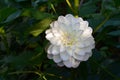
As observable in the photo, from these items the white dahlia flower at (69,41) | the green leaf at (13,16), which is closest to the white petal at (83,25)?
the white dahlia flower at (69,41)

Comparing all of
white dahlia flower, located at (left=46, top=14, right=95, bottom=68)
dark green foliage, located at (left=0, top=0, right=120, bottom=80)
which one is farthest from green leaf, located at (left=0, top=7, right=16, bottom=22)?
white dahlia flower, located at (left=46, top=14, right=95, bottom=68)

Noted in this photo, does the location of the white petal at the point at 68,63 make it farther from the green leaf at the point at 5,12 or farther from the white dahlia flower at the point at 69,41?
the green leaf at the point at 5,12

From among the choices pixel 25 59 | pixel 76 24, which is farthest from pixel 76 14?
pixel 25 59

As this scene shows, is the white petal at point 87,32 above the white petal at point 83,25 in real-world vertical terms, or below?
below

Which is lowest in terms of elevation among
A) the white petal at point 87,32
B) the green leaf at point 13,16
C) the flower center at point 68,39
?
the flower center at point 68,39

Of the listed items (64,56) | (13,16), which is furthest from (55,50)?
(13,16)

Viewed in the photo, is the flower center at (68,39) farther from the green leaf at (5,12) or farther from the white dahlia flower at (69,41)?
the green leaf at (5,12)

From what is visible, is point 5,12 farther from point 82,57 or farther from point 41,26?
point 82,57

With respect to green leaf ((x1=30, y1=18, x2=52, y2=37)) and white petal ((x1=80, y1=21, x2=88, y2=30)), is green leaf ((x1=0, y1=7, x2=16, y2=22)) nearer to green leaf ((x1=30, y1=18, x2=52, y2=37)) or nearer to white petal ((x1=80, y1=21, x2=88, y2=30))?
green leaf ((x1=30, y1=18, x2=52, y2=37))

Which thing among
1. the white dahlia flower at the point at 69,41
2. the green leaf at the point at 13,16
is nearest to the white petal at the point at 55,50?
the white dahlia flower at the point at 69,41

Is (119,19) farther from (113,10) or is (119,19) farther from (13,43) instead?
(13,43)
